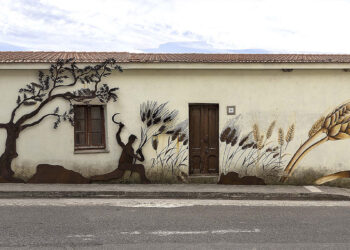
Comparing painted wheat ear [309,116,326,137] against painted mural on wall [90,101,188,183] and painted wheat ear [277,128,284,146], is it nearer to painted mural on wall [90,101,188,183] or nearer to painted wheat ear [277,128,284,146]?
painted wheat ear [277,128,284,146]

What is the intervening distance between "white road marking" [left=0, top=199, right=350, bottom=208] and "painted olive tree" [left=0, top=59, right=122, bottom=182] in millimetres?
2001

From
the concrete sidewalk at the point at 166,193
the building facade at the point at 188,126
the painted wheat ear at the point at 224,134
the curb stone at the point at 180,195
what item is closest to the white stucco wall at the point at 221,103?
the building facade at the point at 188,126

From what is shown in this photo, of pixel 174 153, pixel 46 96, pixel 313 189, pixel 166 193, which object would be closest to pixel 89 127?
pixel 46 96

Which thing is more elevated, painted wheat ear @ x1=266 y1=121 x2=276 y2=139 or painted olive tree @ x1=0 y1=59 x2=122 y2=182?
painted olive tree @ x1=0 y1=59 x2=122 y2=182

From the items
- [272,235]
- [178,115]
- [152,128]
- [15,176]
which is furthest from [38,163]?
[272,235]

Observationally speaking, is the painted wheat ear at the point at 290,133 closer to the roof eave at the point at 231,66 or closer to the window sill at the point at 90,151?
the roof eave at the point at 231,66

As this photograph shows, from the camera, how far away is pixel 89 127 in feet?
35.3

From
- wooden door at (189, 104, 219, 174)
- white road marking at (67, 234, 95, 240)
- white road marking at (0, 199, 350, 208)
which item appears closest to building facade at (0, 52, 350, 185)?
wooden door at (189, 104, 219, 174)

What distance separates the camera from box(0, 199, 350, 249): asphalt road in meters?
5.91

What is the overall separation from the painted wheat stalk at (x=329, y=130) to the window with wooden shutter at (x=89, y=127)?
4.88 m

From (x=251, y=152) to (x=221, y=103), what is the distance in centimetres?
147

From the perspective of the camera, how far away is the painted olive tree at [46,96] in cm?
1037

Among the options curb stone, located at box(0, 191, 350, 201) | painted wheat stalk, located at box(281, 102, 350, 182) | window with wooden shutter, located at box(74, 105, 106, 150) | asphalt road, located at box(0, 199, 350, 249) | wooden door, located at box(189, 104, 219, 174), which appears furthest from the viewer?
wooden door, located at box(189, 104, 219, 174)

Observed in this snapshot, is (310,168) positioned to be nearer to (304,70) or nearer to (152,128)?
(304,70)
